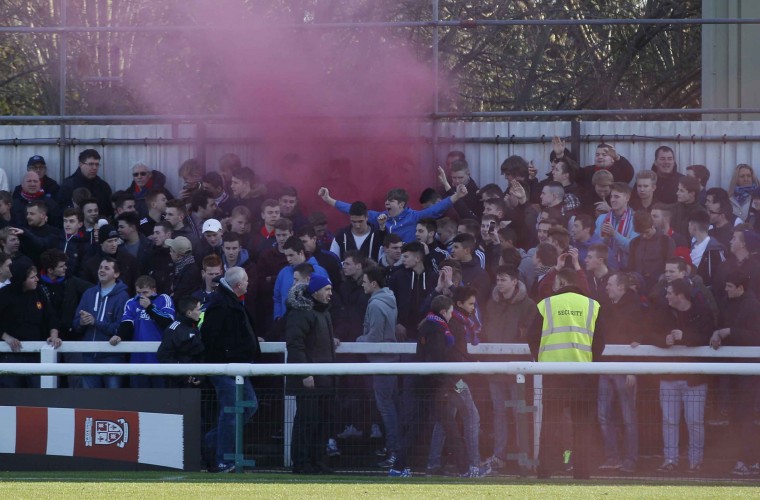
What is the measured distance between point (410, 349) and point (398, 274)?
1.15 metres

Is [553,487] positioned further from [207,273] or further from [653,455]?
[207,273]

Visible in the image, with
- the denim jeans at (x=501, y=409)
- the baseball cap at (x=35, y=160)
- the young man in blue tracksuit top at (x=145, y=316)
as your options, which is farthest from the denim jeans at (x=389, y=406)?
the baseball cap at (x=35, y=160)

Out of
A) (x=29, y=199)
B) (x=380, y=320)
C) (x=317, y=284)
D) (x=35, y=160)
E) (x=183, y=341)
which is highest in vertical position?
(x=35, y=160)

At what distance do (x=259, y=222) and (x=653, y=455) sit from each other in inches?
202

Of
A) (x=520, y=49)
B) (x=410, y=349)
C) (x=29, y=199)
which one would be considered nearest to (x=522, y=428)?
(x=410, y=349)

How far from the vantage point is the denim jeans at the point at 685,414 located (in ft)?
33.6

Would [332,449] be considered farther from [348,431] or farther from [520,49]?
[520,49]

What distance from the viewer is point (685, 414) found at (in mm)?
10414

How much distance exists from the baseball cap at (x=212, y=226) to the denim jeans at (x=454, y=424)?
3.60 m

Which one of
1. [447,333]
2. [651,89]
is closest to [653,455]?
[447,333]

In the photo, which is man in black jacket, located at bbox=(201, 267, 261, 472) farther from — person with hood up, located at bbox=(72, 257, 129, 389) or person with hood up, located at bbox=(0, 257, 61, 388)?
person with hood up, located at bbox=(0, 257, 61, 388)

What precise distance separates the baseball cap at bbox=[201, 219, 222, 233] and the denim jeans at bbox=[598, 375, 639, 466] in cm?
440

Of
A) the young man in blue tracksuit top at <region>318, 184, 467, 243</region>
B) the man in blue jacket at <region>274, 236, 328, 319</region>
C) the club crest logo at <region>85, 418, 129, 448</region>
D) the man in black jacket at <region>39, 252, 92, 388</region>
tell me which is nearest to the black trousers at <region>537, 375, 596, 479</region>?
the man in blue jacket at <region>274, 236, 328, 319</region>

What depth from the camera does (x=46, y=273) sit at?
1288 cm
